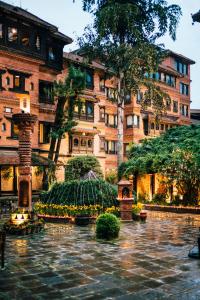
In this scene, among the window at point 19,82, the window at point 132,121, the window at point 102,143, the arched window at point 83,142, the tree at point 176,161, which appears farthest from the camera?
the window at point 132,121

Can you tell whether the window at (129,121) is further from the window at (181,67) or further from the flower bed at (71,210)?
the flower bed at (71,210)

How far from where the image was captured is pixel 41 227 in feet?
50.9

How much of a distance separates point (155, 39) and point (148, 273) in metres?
22.7

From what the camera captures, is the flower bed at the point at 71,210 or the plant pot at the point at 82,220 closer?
the plant pot at the point at 82,220

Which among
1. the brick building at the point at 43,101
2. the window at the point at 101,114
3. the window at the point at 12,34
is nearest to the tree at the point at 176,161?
the brick building at the point at 43,101

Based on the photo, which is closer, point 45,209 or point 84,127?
point 45,209

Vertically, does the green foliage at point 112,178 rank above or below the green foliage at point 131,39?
below

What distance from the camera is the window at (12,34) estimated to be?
1210 inches

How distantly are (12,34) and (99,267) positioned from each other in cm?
2616

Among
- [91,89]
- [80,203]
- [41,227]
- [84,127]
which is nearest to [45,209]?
[80,203]

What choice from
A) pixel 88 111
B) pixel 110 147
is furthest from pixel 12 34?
pixel 110 147

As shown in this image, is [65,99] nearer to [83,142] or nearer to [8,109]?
[8,109]

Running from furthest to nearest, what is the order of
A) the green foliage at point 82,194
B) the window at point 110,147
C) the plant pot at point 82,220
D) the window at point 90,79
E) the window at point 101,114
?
the window at point 110,147, the window at point 101,114, the window at point 90,79, the green foliage at point 82,194, the plant pot at point 82,220

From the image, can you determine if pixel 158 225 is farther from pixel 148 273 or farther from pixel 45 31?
pixel 45 31
